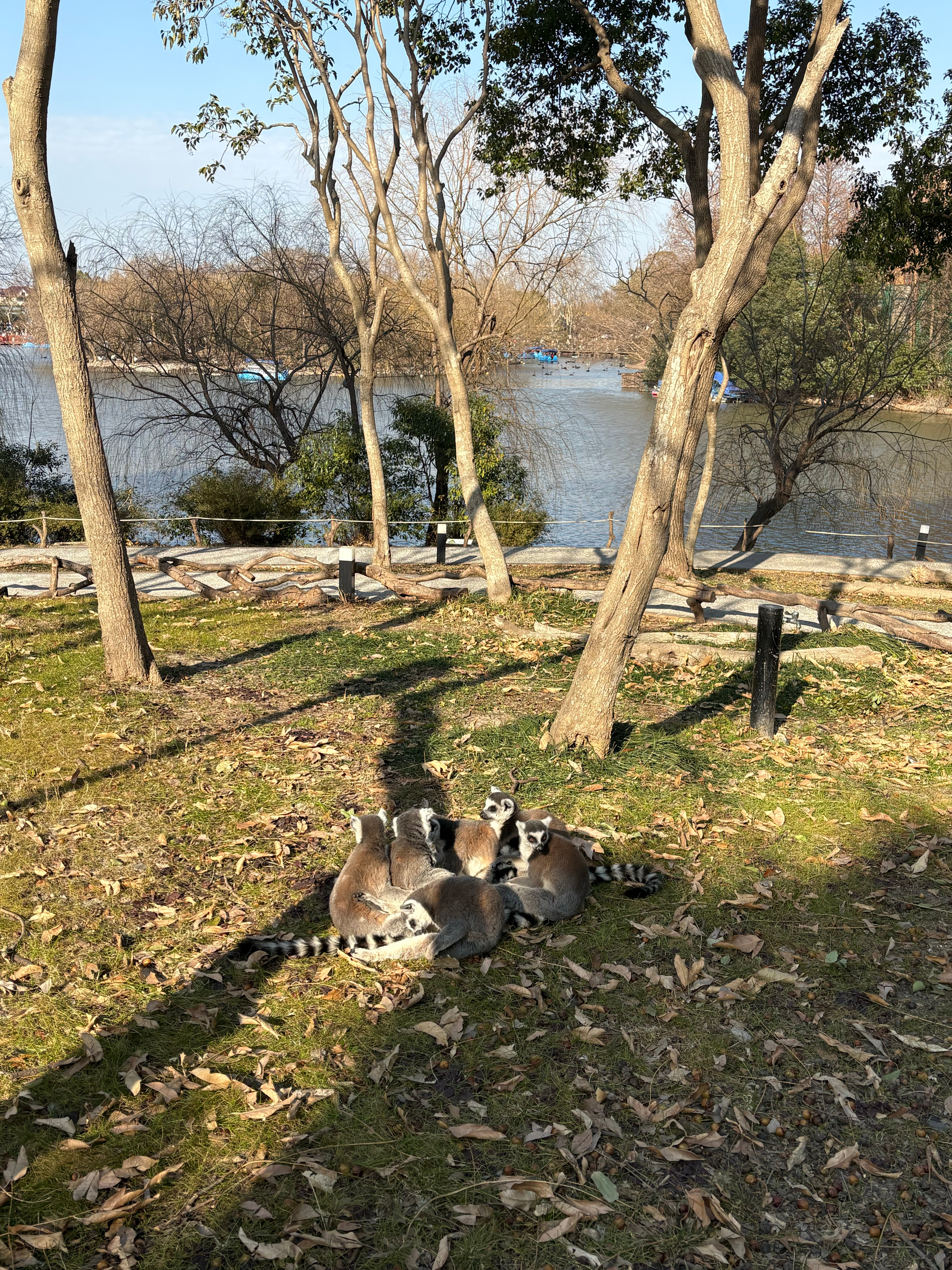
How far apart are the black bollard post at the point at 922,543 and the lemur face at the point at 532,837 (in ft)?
52.9

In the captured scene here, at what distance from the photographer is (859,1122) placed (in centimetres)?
377

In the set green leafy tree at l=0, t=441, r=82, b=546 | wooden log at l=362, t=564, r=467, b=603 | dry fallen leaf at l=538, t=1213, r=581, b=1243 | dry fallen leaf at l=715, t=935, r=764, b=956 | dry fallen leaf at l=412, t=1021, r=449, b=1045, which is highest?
green leafy tree at l=0, t=441, r=82, b=546

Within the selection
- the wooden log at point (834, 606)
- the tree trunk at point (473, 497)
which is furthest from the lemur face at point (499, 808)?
the tree trunk at point (473, 497)

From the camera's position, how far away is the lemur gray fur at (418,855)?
16.5 ft

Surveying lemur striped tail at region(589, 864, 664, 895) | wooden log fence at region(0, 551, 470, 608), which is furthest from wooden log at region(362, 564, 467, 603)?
lemur striped tail at region(589, 864, 664, 895)

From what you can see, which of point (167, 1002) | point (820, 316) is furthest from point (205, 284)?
point (167, 1002)

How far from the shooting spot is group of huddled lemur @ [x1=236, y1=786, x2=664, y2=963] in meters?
4.79

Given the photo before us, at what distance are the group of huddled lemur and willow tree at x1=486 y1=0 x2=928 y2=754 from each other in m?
2.04

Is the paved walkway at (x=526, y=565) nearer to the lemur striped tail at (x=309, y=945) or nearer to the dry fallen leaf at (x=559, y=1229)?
the lemur striped tail at (x=309, y=945)

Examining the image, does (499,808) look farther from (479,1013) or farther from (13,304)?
(13,304)

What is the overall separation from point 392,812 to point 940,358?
2645cm

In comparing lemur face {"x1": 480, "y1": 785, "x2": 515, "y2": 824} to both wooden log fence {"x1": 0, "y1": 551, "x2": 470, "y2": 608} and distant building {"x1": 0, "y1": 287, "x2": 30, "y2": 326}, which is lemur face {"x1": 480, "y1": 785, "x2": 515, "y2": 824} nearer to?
wooden log fence {"x1": 0, "y1": 551, "x2": 470, "y2": 608}

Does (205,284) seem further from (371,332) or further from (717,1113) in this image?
(717,1113)

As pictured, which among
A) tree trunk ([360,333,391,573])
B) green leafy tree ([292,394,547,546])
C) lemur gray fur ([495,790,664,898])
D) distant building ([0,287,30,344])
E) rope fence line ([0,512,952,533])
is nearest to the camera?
lemur gray fur ([495,790,664,898])
